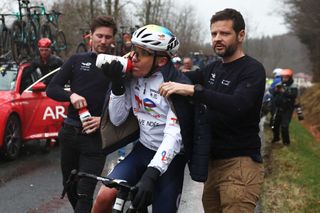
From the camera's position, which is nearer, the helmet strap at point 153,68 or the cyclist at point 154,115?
the cyclist at point 154,115

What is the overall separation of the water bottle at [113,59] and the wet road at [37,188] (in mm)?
3372

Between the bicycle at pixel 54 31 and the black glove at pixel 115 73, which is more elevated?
the black glove at pixel 115 73

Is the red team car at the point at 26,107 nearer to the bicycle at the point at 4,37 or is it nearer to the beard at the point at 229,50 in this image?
the bicycle at the point at 4,37

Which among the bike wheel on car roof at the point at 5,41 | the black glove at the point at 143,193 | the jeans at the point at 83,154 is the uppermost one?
the black glove at the point at 143,193

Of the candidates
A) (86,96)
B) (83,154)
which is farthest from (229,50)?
(83,154)

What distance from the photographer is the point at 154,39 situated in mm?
3176

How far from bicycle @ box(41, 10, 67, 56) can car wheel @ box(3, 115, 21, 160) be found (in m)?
5.09

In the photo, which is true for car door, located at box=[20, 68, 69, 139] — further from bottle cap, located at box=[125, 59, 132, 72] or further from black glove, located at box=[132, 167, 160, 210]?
black glove, located at box=[132, 167, 160, 210]

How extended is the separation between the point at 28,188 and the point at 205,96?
4.77 metres

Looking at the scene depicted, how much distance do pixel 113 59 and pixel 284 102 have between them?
30.9ft

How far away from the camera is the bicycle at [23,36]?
39.4 ft

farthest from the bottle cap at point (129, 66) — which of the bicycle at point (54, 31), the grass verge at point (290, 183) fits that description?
the bicycle at point (54, 31)

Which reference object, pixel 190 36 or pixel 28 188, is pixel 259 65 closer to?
pixel 28 188

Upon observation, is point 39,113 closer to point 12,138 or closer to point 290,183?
point 12,138
